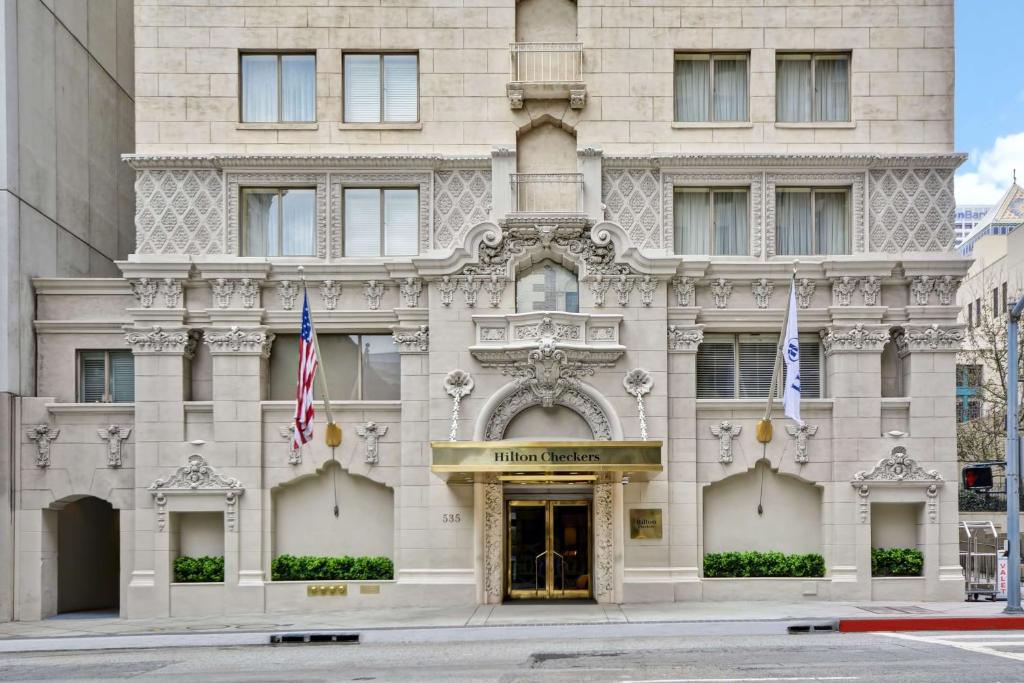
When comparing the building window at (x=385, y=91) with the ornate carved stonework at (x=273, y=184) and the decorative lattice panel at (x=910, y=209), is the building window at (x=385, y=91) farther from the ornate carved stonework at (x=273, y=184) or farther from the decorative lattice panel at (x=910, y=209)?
the decorative lattice panel at (x=910, y=209)

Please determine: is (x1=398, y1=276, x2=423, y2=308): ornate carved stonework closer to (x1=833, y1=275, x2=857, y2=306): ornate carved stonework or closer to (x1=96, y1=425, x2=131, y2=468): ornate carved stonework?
(x1=96, y1=425, x2=131, y2=468): ornate carved stonework

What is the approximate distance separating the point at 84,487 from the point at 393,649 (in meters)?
10.7

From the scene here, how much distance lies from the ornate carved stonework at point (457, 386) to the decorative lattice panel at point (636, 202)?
5.35 metres

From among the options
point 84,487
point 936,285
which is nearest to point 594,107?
point 936,285

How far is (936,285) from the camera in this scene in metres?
26.5

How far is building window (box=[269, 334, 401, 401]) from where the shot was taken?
27.1 metres

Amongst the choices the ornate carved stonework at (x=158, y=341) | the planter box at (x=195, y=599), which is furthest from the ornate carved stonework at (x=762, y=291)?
the planter box at (x=195, y=599)

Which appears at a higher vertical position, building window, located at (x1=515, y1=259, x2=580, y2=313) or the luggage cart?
building window, located at (x1=515, y1=259, x2=580, y2=313)

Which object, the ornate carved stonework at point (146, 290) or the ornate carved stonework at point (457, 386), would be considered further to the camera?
the ornate carved stonework at point (146, 290)

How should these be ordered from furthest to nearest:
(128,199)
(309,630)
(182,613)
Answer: (128,199) → (182,613) → (309,630)

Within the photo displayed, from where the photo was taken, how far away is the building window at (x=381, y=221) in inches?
1075

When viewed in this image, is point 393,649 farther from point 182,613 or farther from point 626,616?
point 182,613

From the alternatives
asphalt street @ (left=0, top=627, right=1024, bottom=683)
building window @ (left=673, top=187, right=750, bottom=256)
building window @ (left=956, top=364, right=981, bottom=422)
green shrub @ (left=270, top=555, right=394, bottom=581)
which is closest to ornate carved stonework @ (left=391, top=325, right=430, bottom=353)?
green shrub @ (left=270, top=555, right=394, bottom=581)

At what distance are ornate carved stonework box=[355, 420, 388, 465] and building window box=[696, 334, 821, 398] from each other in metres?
7.90
